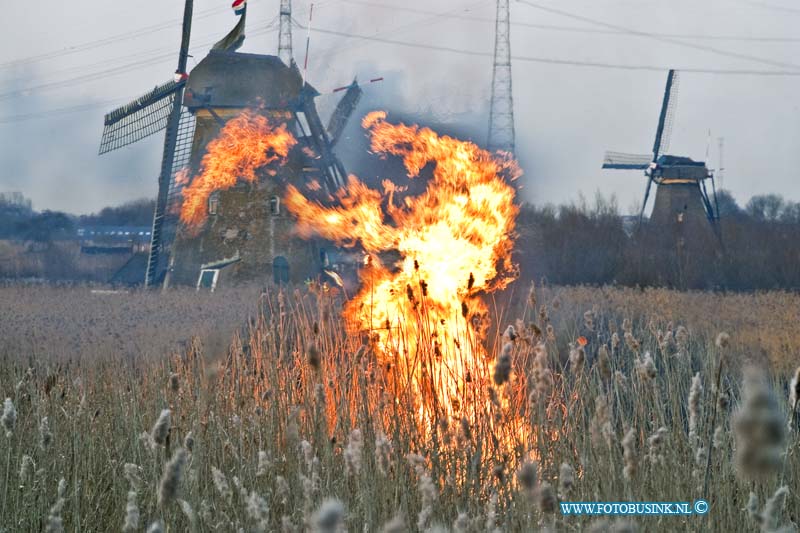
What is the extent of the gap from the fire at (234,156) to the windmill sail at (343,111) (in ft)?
9.51

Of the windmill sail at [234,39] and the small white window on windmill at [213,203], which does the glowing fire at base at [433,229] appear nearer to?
the small white window on windmill at [213,203]

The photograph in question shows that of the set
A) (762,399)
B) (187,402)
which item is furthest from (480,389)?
(762,399)

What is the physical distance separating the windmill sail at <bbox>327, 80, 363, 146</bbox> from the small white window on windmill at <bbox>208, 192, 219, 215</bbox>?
370 centimetres

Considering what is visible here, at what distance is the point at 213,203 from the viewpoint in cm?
2703

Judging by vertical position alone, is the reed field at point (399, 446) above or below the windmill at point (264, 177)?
below

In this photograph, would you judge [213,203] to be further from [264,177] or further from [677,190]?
[677,190]

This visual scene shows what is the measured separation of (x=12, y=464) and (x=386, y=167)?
4381mm

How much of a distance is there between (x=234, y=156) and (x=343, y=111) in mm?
8679

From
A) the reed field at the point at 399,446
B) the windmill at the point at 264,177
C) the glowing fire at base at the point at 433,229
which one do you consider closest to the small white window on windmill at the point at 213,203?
the windmill at the point at 264,177

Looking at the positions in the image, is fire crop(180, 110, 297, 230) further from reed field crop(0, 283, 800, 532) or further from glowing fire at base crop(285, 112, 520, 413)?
reed field crop(0, 283, 800, 532)

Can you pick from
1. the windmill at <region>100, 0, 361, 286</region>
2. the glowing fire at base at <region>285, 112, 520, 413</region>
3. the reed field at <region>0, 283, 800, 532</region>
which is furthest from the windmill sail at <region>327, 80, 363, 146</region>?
the reed field at <region>0, 283, 800, 532</region>

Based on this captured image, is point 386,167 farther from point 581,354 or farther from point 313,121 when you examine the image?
point 313,121

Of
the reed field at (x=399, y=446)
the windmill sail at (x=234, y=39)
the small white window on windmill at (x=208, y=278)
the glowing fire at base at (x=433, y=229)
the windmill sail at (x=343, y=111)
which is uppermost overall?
the windmill sail at (x=234, y=39)

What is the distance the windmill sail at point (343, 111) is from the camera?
28.0m
